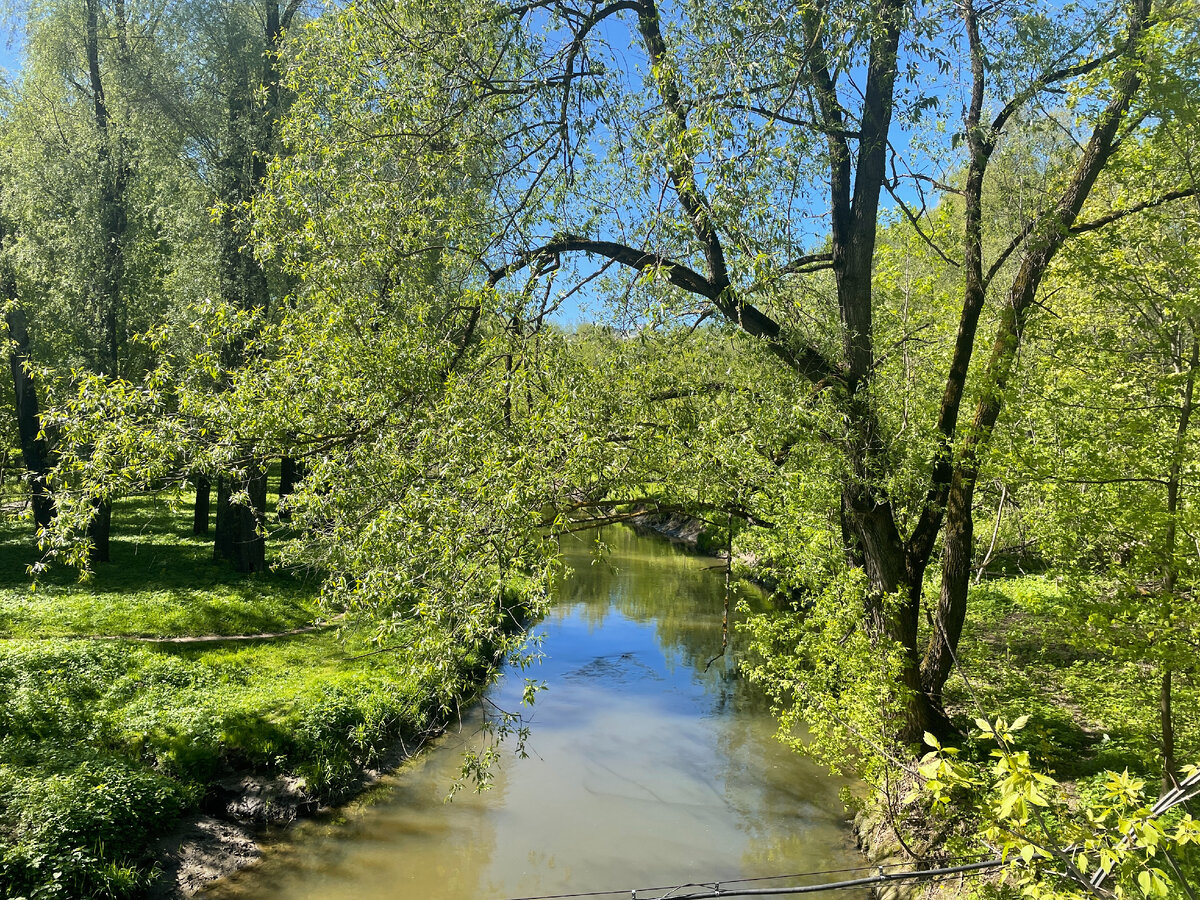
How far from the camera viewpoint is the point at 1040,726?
30.0 ft

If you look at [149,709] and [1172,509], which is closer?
[1172,509]

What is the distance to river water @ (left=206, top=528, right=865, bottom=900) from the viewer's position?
28.2ft

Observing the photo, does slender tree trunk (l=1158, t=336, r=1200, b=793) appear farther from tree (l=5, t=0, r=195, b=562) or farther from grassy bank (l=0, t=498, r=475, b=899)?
tree (l=5, t=0, r=195, b=562)

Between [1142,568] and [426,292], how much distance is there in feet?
21.4

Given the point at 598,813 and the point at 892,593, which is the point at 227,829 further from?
the point at 892,593

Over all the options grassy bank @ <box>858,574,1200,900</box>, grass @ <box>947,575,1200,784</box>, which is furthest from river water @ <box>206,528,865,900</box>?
grass @ <box>947,575,1200,784</box>

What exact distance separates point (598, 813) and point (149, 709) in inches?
233

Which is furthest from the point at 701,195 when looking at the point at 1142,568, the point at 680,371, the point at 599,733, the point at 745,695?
the point at 745,695

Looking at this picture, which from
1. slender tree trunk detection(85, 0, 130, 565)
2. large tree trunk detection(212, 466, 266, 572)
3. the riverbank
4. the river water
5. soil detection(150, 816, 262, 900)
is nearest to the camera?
the riverbank

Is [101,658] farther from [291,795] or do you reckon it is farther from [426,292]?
[426,292]

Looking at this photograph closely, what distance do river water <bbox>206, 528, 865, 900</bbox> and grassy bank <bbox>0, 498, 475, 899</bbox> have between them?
1069mm

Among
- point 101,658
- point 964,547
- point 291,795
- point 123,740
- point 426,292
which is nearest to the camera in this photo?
point 426,292

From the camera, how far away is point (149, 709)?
9461mm

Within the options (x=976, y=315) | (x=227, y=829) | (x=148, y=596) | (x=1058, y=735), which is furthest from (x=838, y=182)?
(x=148, y=596)
